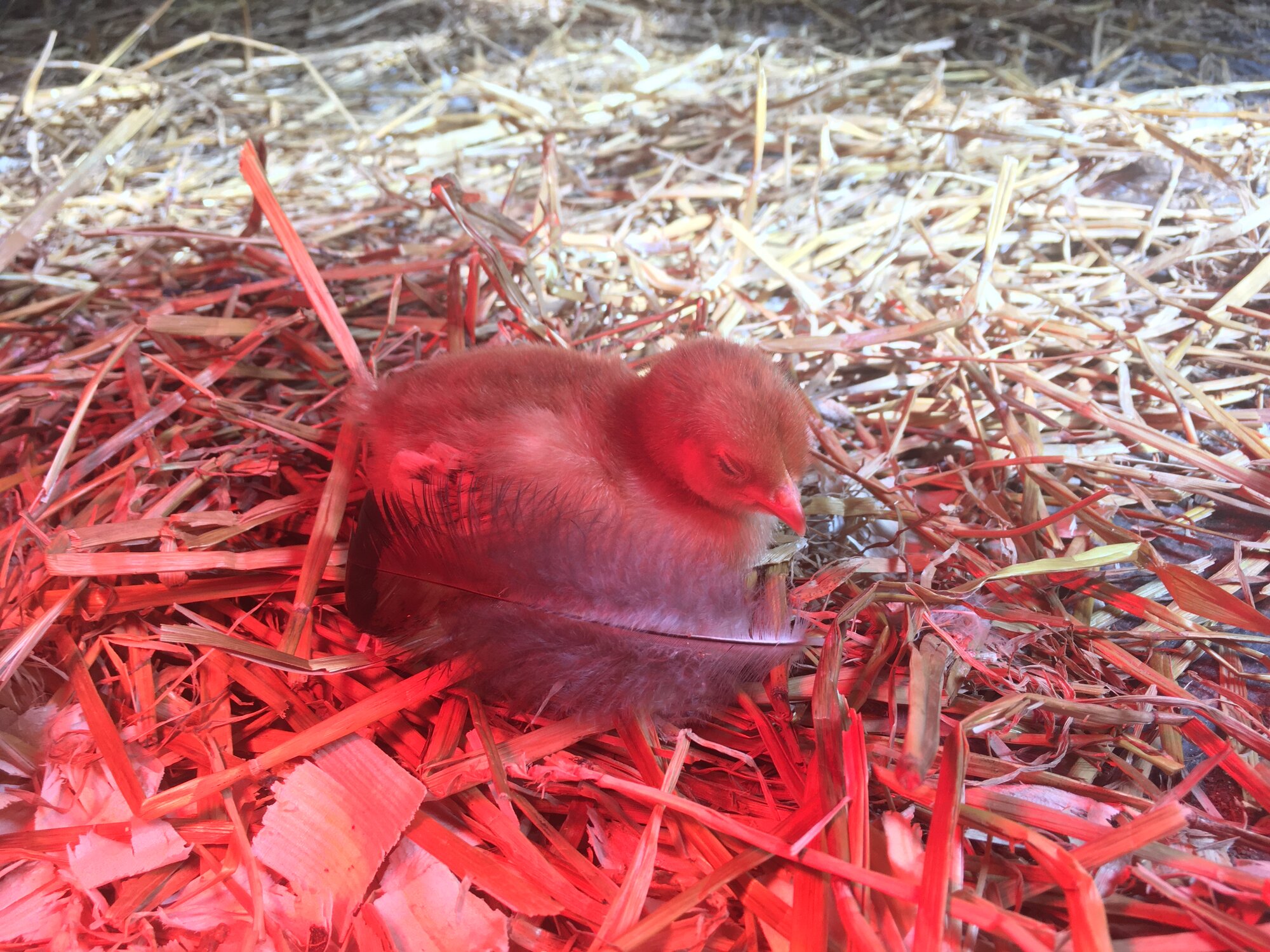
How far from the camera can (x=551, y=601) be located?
143 cm

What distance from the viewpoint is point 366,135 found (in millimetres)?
3406

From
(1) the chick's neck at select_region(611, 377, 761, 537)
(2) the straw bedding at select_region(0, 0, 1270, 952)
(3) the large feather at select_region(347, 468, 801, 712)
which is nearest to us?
(2) the straw bedding at select_region(0, 0, 1270, 952)

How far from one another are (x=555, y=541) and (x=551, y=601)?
11 centimetres

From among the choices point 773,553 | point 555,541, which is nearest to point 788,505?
point 773,553

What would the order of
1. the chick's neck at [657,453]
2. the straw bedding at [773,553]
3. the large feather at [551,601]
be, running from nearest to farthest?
1. the straw bedding at [773,553]
2. the large feather at [551,601]
3. the chick's neck at [657,453]

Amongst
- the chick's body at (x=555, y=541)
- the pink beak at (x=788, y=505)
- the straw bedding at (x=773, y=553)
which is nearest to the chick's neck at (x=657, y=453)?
the chick's body at (x=555, y=541)

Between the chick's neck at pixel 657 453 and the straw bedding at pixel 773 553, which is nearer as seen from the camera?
Result: the straw bedding at pixel 773 553

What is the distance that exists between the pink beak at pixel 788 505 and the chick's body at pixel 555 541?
0.07 m

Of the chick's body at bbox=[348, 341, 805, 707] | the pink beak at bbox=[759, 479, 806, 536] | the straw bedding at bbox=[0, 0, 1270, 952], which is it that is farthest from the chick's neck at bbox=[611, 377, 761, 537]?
the straw bedding at bbox=[0, 0, 1270, 952]

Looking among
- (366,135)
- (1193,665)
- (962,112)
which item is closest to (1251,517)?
(1193,665)

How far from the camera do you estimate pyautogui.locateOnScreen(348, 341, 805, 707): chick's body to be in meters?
1.42

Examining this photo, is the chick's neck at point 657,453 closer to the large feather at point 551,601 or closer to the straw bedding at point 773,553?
the large feather at point 551,601

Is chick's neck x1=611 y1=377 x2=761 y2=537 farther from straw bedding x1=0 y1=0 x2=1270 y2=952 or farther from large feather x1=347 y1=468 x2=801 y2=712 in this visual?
straw bedding x1=0 y1=0 x2=1270 y2=952

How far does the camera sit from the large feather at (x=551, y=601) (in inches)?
55.8
